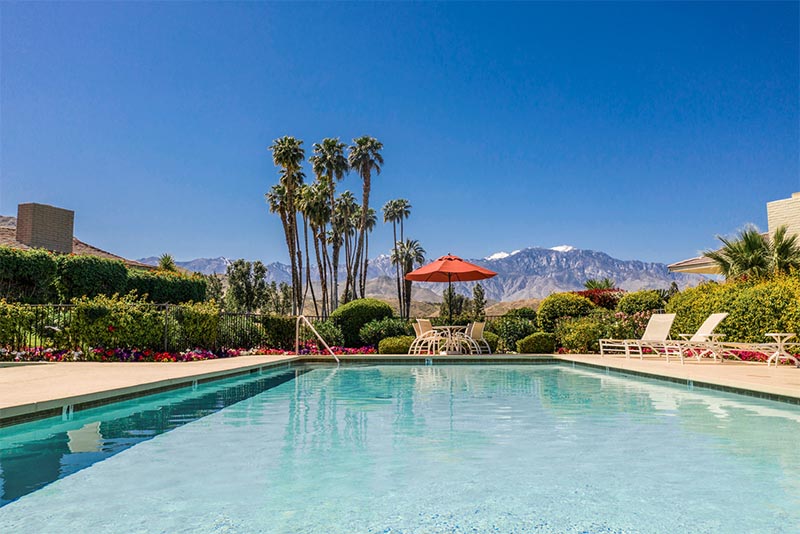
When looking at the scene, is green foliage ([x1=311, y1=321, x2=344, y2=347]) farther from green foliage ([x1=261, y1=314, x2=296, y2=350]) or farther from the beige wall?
the beige wall

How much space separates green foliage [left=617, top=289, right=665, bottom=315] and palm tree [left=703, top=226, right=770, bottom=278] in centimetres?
231

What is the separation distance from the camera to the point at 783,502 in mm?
3277

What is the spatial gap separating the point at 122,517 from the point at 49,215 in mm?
41138

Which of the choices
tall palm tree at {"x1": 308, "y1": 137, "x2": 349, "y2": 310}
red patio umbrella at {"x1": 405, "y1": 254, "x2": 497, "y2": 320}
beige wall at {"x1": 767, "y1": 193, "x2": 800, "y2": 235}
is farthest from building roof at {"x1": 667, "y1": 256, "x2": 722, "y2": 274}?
tall palm tree at {"x1": 308, "y1": 137, "x2": 349, "y2": 310}

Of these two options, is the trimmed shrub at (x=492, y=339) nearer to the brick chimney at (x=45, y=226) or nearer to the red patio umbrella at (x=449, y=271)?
the red patio umbrella at (x=449, y=271)

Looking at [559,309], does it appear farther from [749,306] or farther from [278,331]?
[278,331]

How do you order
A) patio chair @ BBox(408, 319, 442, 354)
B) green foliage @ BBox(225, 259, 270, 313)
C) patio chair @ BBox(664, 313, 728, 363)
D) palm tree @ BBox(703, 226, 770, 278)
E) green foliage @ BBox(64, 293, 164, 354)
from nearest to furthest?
patio chair @ BBox(664, 313, 728, 363) → green foliage @ BBox(64, 293, 164, 354) → palm tree @ BBox(703, 226, 770, 278) → patio chair @ BBox(408, 319, 442, 354) → green foliage @ BBox(225, 259, 270, 313)

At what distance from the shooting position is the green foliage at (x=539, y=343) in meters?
14.8

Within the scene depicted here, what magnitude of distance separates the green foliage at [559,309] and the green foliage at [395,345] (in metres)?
4.08

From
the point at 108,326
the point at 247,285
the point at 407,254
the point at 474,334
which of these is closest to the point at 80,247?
the point at 247,285

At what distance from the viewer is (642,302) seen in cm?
1636

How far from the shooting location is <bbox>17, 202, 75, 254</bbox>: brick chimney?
119 ft

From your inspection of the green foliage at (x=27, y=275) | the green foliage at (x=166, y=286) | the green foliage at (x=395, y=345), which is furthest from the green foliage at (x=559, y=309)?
the green foliage at (x=27, y=275)

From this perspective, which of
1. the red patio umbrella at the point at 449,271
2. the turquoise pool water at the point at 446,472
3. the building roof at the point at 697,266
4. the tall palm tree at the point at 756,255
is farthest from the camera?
the building roof at the point at 697,266
